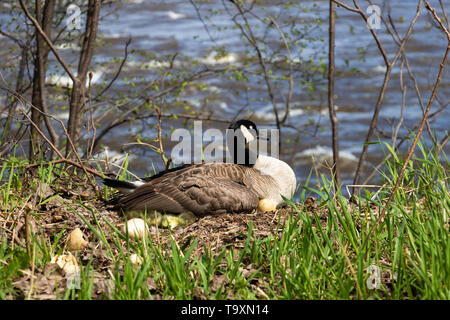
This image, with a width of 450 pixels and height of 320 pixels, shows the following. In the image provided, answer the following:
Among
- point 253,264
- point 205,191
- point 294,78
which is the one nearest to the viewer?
point 253,264

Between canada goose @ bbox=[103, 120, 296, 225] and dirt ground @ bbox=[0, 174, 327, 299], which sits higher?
canada goose @ bbox=[103, 120, 296, 225]

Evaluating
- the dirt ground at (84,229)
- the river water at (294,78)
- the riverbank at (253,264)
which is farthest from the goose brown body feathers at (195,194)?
the river water at (294,78)

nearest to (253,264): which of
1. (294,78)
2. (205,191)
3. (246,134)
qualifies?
(205,191)

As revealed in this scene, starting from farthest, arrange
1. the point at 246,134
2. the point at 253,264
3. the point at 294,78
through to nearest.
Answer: the point at 294,78, the point at 246,134, the point at 253,264

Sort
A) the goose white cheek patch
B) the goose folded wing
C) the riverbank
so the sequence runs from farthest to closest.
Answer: the goose white cheek patch < the goose folded wing < the riverbank

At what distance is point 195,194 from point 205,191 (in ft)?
0.28

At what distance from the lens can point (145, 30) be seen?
53.0ft

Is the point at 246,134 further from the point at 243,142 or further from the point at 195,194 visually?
the point at 195,194

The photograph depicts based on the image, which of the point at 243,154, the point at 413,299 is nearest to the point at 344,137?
the point at 243,154

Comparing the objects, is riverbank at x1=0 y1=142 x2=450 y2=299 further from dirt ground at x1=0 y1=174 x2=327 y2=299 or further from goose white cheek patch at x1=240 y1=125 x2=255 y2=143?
goose white cheek patch at x1=240 y1=125 x2=255 y2=143

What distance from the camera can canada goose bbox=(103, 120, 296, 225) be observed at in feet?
17.3

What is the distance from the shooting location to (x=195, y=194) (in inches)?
210

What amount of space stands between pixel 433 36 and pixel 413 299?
13.9m

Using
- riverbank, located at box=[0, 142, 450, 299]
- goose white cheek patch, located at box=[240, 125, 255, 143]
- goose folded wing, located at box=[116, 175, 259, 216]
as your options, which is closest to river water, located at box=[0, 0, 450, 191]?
goose white cheek patch, located at box=[240, 125, 255, 143]
